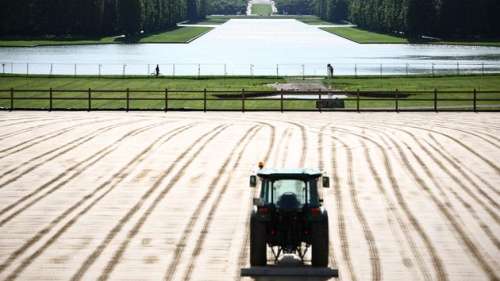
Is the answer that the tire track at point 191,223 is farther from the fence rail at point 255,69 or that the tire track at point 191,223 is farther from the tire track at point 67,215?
the fence rail at point 255,69

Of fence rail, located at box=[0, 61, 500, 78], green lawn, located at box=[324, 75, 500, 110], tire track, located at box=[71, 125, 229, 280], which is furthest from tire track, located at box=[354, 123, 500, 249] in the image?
fence rail, located at box=[0, 61, 500, 78]

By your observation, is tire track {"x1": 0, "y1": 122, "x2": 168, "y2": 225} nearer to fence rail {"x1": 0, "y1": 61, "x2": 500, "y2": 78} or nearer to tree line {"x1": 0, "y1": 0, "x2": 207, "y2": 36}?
fence rail {"x1": 0, "y1": 61, "x2": 500, "y2": 78}

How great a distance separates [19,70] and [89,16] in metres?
81.6

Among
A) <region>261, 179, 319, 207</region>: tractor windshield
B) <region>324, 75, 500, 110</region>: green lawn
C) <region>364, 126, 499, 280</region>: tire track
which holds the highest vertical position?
<region>324, 75, 500, 110</region>: green lawn

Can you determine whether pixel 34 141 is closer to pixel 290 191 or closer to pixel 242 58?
pixel 290 191

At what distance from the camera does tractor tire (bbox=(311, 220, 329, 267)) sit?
18.1 metres

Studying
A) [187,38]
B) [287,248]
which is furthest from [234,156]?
[187,38]

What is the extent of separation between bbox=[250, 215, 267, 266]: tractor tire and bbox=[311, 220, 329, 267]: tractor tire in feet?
2.96

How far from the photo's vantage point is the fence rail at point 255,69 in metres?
83.1

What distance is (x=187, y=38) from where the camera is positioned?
164 metres

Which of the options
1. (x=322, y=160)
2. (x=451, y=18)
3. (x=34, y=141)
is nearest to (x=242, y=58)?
(x=451, y=18)

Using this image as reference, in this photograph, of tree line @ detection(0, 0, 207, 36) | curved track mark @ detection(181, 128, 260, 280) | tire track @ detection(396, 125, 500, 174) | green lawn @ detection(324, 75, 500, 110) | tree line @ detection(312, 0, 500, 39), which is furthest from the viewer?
tree line @ detection(312, 0, 500, 39)

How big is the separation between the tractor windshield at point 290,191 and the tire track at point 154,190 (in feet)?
12.7

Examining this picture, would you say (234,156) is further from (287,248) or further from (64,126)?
(287,248)
